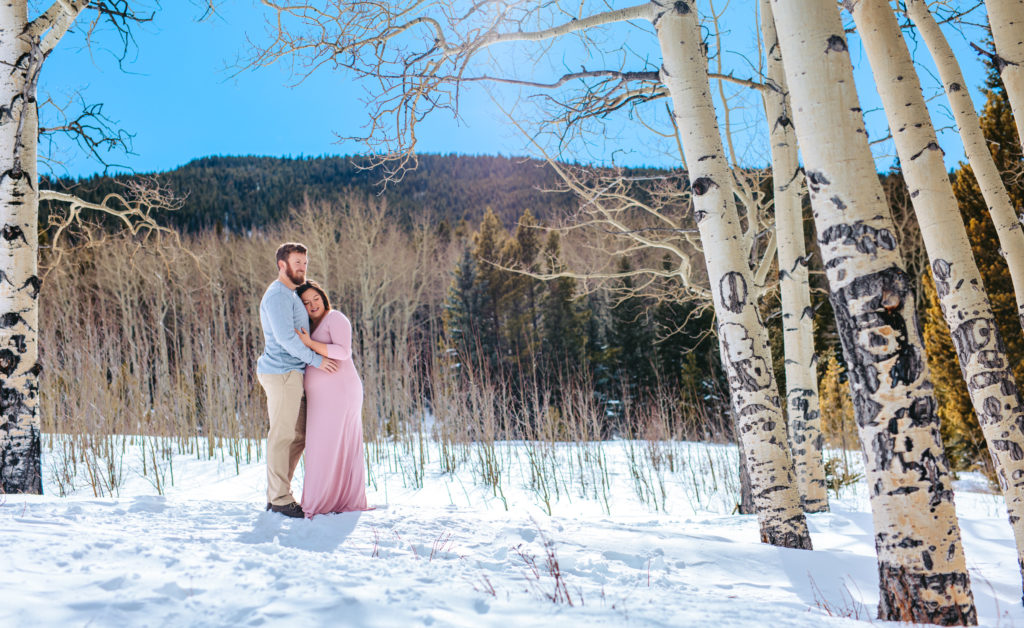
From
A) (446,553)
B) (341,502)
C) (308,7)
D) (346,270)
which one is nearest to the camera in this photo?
(446,553)

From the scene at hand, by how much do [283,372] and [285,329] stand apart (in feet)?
0.92

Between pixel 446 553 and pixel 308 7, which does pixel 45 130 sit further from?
pixel 446 553

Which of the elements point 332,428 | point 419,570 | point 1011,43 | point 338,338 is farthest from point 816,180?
point 332,428

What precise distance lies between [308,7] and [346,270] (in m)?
20.6

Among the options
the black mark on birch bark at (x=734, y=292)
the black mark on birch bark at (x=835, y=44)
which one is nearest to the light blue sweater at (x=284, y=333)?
the black mark on birch bark at (x=734, y=292)

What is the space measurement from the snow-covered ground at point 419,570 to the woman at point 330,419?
31 centimetres

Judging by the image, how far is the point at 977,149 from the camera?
11.2ft

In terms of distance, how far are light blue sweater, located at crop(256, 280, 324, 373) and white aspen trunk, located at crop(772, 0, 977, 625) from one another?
9.37ft

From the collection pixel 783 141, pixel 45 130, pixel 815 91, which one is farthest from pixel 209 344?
pixel 815 91

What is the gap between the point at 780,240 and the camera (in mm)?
5383

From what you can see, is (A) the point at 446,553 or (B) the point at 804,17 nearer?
(B) the point at 804,17

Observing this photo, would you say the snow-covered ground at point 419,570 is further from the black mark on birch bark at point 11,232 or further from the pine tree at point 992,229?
the pine tree at point 992,229

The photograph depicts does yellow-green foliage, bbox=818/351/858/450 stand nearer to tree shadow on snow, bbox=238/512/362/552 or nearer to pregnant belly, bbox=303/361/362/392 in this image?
pregnant belly, bbox=303/361/362/392

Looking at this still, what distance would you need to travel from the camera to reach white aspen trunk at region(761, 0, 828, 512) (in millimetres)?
5297
